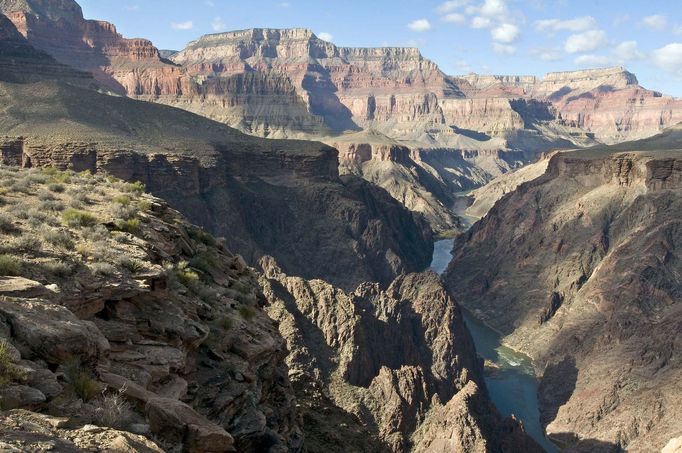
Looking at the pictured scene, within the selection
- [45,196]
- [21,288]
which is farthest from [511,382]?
[21,288]

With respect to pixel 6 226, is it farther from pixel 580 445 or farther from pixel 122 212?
pixel 580 445

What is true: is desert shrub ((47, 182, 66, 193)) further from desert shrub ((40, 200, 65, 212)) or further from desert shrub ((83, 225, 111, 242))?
desert shrub ((83, 225, 111, 242))

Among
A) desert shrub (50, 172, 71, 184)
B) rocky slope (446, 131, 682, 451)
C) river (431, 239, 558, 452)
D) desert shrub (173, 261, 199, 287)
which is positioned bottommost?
river (431, 239, 558, 452)

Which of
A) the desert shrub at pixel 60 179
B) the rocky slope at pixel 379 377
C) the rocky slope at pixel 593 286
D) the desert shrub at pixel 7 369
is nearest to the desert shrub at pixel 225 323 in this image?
the rocky slope at pixel 379 377


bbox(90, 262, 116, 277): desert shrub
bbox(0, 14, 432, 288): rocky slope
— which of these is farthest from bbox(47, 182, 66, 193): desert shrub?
bbox(0, 14, 432, 288): rocky slope

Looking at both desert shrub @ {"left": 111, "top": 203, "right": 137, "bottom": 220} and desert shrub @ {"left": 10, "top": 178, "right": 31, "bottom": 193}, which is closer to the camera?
desert shrub @ {"left": 111, "top": 203, "right": 137, "bottom": 220}

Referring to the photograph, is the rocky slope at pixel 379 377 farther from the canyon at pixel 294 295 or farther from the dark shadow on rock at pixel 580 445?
the dark shadow on rock at pixel 580 445

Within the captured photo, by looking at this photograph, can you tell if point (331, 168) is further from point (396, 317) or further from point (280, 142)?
point (396, 317)
